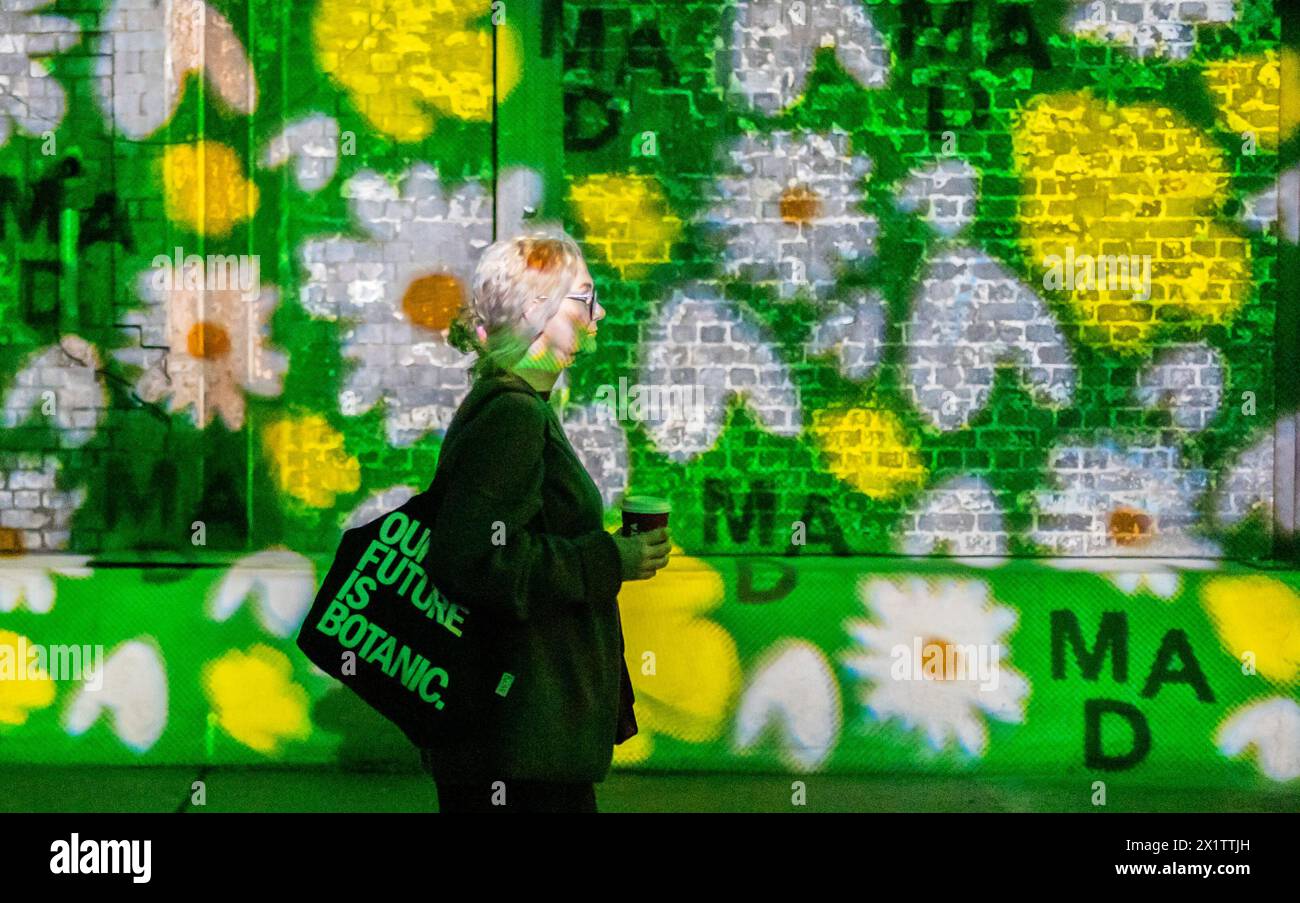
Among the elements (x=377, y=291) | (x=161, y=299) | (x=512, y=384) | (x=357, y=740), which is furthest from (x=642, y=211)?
(x=512, y=384)

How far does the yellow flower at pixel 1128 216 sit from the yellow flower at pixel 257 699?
10.5 feet

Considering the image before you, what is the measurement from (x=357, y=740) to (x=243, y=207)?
2060mm

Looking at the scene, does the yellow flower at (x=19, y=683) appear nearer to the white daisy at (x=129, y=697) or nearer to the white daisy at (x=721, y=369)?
the white daisy at (x=129, y=697)

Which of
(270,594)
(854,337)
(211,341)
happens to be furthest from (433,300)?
(854,337)

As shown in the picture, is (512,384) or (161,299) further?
(161,299)

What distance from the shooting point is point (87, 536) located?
18.0 ft

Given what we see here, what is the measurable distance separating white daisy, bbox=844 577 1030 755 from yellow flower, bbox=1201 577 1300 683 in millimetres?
735

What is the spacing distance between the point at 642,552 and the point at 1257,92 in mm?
3635

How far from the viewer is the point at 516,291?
9.39 feet

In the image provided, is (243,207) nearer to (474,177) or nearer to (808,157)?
(474,177)

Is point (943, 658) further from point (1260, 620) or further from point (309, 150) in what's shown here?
point (309, 150)

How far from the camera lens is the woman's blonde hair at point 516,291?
2.87m

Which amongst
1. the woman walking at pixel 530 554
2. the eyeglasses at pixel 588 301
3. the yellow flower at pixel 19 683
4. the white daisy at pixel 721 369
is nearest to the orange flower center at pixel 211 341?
the yellow flower at pixel 19 683

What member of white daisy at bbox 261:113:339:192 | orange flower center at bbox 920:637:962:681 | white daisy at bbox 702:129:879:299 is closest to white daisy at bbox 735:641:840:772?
orange flower center at bbox 920:637:962:681
